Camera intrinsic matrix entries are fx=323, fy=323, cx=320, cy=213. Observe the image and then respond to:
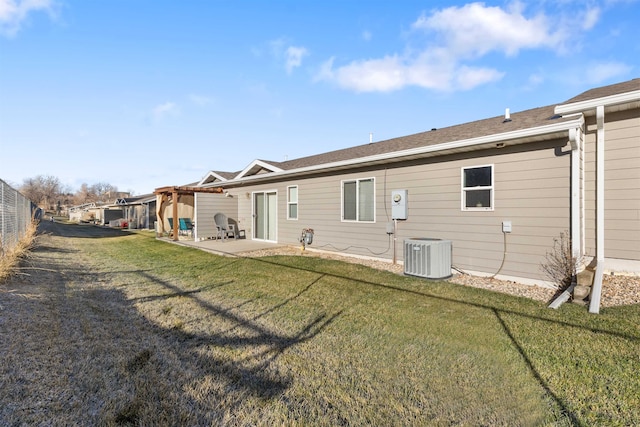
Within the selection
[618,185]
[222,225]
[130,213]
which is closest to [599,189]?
[618,185]

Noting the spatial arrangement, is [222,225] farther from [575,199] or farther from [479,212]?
[575,199]

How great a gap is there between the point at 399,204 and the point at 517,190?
255cm

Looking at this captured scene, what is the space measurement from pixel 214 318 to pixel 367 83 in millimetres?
12749

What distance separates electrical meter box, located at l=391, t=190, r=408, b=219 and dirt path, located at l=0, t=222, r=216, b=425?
589 centimetres

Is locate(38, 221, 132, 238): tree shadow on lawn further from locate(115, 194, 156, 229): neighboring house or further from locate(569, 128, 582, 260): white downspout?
locate(569, 128, 582, 260): white downspout

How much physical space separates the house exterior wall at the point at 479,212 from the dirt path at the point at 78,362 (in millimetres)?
5935

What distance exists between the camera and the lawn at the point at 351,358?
7.45 ft

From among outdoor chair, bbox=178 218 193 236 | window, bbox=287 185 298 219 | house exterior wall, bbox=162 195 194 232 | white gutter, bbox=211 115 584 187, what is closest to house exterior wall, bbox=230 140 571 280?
white gutter, bbox=211 115 584 187

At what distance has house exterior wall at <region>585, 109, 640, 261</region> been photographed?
213 inches

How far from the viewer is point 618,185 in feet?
18.1

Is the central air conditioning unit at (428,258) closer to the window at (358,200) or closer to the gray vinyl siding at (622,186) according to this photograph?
the window at (358,200)

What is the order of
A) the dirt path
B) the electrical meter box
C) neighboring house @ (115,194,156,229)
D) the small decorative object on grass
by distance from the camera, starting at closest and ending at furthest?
1. the dirt path
2. the electrical meter box
3. the small decorative object on grass
4. neighboring house @ (115,194,156,229)

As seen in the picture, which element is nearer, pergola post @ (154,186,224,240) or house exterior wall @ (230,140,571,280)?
house exterior wall @ (230,140,571,280)

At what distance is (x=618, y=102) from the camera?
5.13 meters
